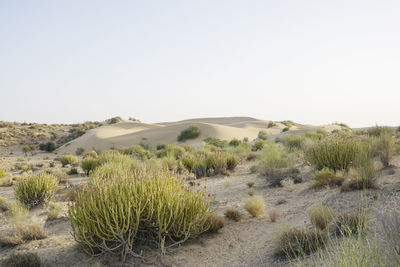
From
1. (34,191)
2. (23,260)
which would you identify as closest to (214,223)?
(23,260)

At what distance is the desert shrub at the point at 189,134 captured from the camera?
36.0 metres

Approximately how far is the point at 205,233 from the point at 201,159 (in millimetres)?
7359

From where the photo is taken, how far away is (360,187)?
274 inches

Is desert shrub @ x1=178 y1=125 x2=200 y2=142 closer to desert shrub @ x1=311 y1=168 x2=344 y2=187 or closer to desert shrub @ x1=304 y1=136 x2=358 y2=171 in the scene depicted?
desert shrub @ x1=304 y1=136 x2=358 y2=171

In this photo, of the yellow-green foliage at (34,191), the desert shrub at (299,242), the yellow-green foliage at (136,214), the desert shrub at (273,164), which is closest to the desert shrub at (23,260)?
the yellow-green foliage at (136,214)

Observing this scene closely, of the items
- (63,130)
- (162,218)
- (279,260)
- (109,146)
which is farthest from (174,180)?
(63,130)

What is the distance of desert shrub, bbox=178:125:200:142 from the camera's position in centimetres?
3595

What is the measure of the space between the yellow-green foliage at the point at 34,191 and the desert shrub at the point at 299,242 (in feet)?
21.9

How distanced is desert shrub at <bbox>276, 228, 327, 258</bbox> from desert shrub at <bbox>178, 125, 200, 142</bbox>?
101 ft

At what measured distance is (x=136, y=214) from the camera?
504cm

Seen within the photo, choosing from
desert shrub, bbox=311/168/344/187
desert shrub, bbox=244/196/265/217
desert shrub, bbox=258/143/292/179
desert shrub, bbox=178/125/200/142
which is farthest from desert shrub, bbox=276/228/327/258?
desert shrub, bbox=178/125/200/142

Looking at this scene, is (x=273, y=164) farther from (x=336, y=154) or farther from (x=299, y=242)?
(x=299, y=242)

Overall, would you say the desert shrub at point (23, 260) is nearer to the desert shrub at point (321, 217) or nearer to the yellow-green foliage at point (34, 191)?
the yellow-green foliage at point (34, 191)

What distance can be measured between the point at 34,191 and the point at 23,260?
14.6ft
